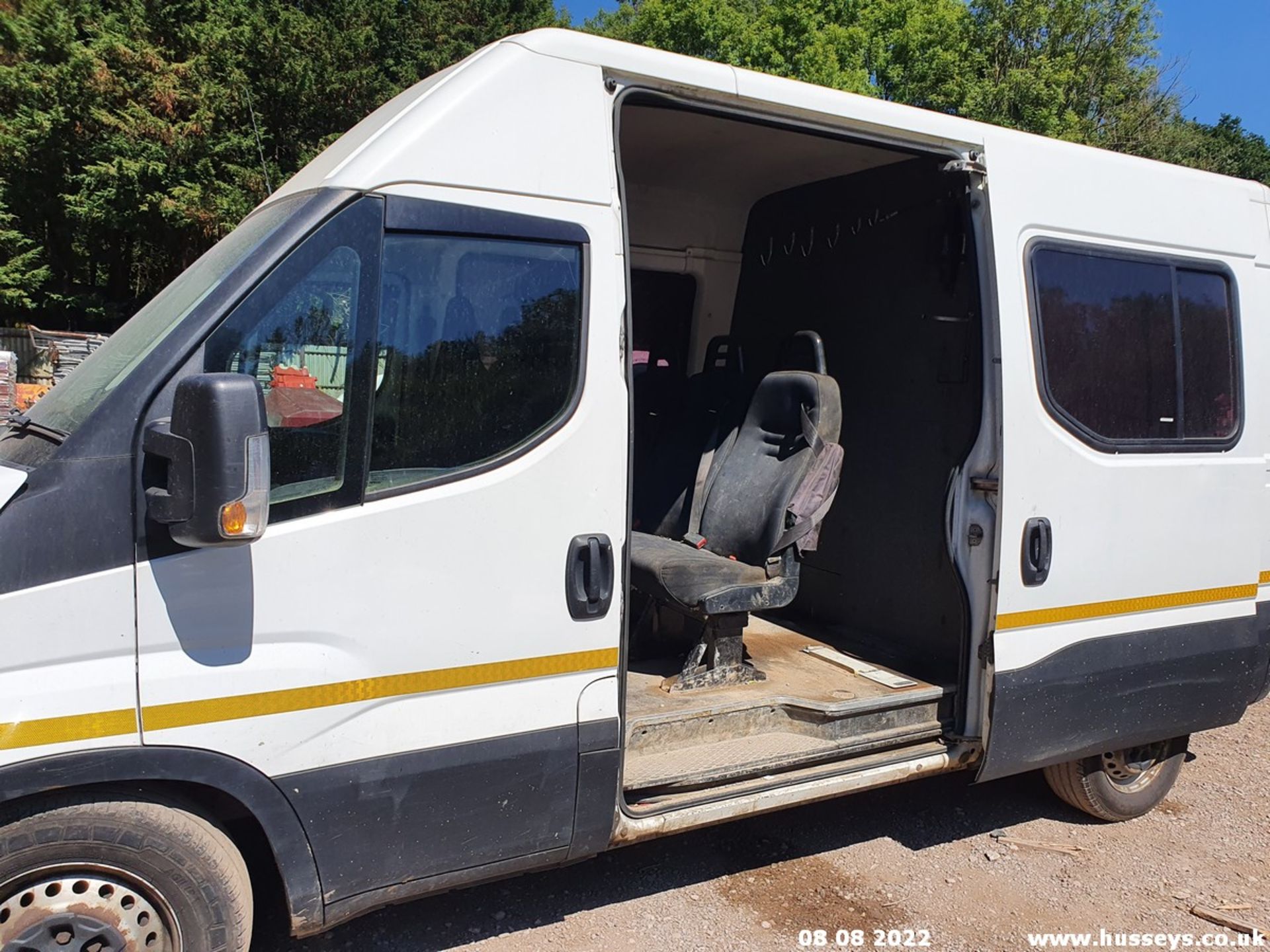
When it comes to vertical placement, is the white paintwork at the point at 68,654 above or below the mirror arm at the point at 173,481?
below

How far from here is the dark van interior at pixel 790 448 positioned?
3639 mm

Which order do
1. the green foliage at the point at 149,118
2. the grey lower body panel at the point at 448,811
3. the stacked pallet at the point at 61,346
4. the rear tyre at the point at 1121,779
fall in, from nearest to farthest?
the grey lower body panel at the point at 448,811 < the rear tyre at the point at 1121,779 < the stacked pallet at the point at 61,346 < the green foliage at the point at 149,118

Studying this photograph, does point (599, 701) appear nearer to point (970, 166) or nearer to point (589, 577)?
point (589, 577)

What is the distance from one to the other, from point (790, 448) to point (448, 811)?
2.38 meters

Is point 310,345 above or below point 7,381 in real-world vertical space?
above

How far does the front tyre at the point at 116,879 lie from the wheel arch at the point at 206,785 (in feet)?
0.20

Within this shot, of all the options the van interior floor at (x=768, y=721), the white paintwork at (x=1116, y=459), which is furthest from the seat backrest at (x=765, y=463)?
the white paintwork at (x=1116, y=459)

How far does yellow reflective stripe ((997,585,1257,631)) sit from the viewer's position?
11.7 ft

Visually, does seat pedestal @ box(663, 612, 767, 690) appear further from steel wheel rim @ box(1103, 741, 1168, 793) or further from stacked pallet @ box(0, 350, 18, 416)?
stacked pallet @ box(0, 350, 18, 416)

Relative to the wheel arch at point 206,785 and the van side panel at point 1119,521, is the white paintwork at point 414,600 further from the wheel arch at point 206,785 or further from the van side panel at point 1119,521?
the van side panel at point 1119,521

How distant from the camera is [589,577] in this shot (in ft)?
9.12

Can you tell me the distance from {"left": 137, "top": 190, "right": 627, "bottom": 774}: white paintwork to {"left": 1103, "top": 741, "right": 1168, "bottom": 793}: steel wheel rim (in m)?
2.73

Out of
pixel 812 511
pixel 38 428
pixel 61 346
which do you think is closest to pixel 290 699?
pixel 38 428

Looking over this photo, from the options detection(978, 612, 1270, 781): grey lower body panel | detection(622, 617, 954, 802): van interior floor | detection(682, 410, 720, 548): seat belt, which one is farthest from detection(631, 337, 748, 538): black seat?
detection(978, 612, 1270, 781): grey lower body panel
